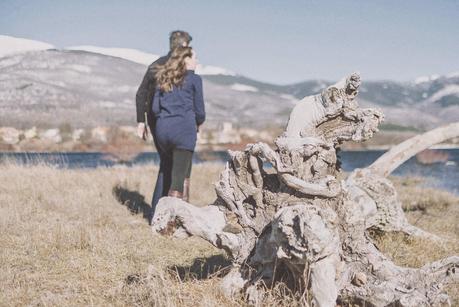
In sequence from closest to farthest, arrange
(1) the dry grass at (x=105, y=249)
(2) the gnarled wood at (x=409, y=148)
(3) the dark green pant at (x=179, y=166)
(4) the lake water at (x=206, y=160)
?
1. (1) the dry grass at (x=105, y=249)
2. (3) the dark green pant at (x=179, y=166)
3. (2) the gnarled wood at (x=409, y=148)
4. (4) the lake water at (x=206, y=160)

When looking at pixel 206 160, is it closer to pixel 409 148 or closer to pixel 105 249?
pixel 409 148

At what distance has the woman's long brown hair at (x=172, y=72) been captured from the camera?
630 centimetres

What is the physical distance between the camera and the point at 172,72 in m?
6.29

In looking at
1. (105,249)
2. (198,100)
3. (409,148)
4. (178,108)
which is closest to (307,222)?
(105,249)

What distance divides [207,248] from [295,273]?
268 centimetres

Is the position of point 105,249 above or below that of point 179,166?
below

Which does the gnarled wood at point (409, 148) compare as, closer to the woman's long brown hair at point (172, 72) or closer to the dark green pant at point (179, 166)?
the dark green pant at point (179, 166)

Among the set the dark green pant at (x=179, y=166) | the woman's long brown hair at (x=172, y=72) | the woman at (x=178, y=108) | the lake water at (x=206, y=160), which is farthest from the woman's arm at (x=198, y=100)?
the lake water at (x=206, y=160)

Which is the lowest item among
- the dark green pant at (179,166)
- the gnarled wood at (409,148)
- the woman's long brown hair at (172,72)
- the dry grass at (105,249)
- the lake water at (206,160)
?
the lake water at (206,160)

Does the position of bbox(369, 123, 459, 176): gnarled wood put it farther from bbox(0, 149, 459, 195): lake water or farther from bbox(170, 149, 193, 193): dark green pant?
bbox(170, 149, 193, 193): dark green pant

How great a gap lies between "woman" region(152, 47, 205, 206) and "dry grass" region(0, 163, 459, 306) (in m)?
1.09

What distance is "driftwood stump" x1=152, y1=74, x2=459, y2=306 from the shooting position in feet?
10.3

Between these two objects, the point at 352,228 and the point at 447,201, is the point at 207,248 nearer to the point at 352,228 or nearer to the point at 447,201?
the point at 352,228

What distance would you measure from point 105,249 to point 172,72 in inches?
94.0
